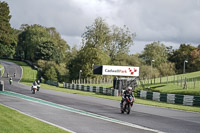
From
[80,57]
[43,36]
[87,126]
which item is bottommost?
[87,126]

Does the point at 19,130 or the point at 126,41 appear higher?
the point at 126,41

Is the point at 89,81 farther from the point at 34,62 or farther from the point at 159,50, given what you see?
the point at 34,62

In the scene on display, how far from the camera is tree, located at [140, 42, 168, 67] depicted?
10350 cm

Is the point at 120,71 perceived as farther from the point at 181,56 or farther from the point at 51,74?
the point at 181,56

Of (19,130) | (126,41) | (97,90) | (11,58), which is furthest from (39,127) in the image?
(11,58)

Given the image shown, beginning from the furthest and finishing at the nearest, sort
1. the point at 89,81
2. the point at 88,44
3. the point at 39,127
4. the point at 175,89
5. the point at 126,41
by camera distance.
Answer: the point at 126,41
the point at 88,44
the point at 89,81
the point at 175,89
the point at 39,127

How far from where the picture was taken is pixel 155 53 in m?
104

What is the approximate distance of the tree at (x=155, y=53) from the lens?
104 metres

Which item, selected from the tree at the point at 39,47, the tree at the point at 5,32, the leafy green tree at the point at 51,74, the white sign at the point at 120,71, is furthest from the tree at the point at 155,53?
the white sign at the point at 120,71

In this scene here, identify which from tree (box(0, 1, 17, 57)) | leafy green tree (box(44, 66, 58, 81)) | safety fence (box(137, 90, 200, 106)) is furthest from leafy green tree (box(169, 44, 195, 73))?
safety fence (box(137, 90, 200, 106))

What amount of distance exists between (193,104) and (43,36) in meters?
102

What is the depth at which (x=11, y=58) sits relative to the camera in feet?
445

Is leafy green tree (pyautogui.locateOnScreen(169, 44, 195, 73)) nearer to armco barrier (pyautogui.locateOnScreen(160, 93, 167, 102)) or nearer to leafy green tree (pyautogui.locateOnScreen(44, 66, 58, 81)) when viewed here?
leafy green tree (pyautogui.locateOnScreen(44, 66, 58, 81))

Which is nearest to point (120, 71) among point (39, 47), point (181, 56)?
point (181, 56)
